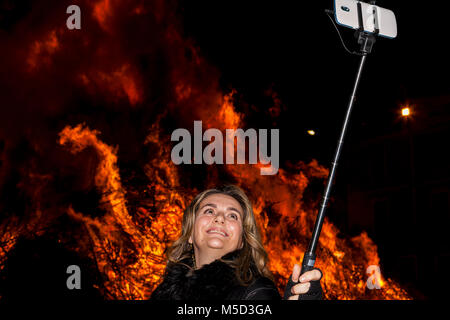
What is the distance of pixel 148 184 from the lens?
11992 mm

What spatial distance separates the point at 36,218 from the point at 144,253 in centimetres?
288

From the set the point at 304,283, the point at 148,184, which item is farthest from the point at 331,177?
the point at 148,184

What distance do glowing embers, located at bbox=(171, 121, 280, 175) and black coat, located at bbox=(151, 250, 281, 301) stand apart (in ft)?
30.6

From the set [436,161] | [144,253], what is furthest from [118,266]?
[436,161]

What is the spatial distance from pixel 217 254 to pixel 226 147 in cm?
1077

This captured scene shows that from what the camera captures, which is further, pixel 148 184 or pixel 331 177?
pixel 148 184

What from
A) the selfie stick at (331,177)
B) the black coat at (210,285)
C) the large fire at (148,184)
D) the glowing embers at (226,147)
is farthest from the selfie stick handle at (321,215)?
the glowing embers at (226,147)

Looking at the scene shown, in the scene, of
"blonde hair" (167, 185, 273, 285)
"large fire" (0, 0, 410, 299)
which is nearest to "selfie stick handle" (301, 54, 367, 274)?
"blonde hair" (167, 185, 273, 285)

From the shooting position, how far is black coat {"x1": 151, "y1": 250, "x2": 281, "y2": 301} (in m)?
2.59

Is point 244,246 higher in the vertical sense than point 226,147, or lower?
lower

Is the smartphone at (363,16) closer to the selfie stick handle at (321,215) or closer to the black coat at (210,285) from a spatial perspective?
the selfie stick handle at (321,215)

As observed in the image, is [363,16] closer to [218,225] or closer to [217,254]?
[218,225]

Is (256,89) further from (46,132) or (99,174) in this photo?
(46,132)
